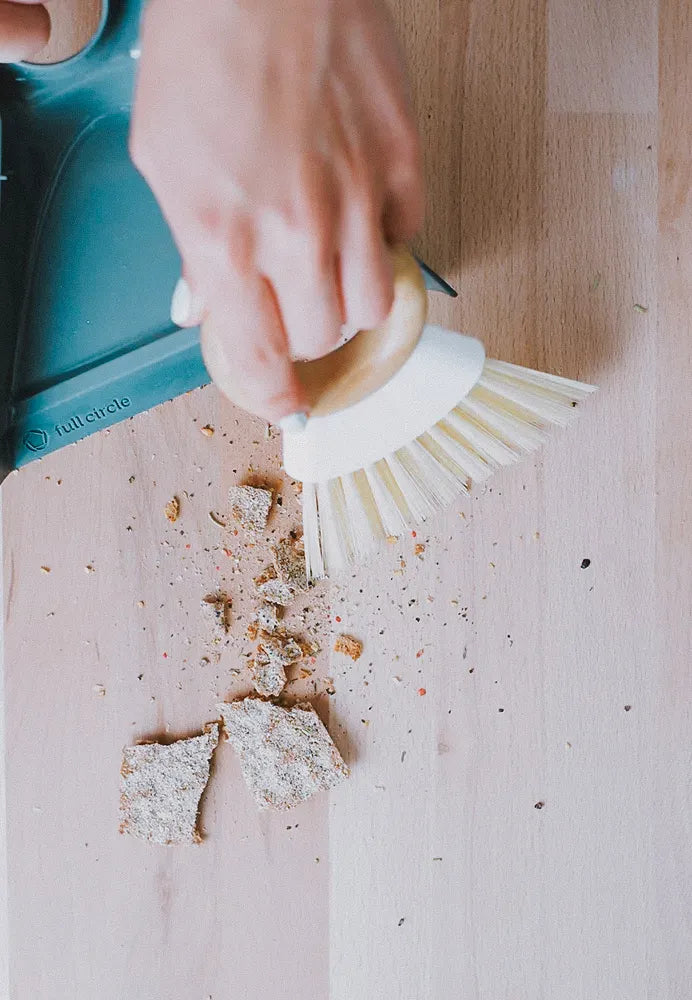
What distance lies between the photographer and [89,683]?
574mm

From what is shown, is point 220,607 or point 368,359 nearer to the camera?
point 368,359

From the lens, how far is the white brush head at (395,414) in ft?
1.36

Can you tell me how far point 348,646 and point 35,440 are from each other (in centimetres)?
24

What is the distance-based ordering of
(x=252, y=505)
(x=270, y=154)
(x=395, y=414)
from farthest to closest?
(x=252, y=505)
(x=395, y=414)
(x=270, y=154)

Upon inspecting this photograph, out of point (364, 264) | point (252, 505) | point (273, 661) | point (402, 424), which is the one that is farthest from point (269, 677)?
point (364, 264)

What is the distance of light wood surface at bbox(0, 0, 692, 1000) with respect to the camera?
1.75ft

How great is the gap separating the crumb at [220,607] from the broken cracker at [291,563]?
0.14 feet

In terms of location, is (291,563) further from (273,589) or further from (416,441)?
(416,441)

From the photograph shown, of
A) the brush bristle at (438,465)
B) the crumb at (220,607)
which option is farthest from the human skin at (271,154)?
the crumb at (220,607)

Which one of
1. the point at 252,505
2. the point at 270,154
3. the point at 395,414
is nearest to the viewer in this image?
the point at 270,154

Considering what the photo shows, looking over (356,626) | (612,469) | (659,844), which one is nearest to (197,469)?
(356,626)

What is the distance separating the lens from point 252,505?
0.55 meters

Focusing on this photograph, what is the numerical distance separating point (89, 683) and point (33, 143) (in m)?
0.35

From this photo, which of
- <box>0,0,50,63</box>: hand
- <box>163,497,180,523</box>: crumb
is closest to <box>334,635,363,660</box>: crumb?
<box>163,497,180,523</box>: crumb
